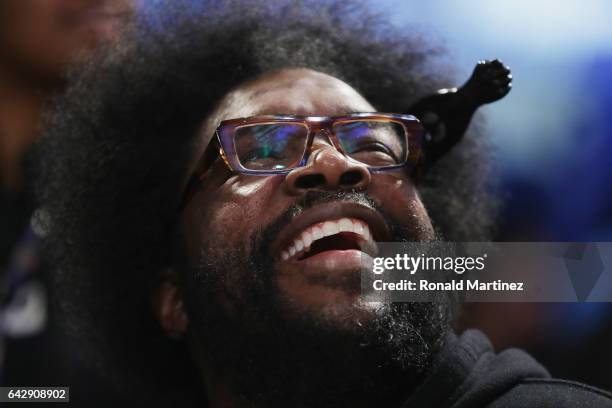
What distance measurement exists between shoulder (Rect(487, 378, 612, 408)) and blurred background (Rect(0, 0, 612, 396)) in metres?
0.80

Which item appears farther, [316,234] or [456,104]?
[456,104]

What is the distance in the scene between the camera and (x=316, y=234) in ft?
5.90

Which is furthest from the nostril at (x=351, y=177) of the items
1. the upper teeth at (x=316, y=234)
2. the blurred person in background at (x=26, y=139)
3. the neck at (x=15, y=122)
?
the neck at (x=15, y=122)

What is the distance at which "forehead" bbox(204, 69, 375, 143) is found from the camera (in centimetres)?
207

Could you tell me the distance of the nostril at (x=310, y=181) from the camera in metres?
1.85

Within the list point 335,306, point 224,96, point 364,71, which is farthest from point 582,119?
point 335,306

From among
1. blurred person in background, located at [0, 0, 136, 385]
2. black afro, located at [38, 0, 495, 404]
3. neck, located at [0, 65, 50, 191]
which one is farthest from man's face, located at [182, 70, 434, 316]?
neck, located at [0, 65, 50, 191]

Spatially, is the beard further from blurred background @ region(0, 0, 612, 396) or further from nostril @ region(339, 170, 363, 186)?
blurred background @ region(0, 0, 612, 396)

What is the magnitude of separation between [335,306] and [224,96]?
908 mm

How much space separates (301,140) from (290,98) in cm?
20

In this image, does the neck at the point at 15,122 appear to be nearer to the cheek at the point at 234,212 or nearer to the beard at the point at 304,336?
the cheek at the point at 234,212

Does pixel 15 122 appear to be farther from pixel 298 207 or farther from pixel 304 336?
pixel 304 336

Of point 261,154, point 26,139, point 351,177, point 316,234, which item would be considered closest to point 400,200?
point 351,177

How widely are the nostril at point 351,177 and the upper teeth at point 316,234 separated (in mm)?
101
